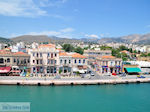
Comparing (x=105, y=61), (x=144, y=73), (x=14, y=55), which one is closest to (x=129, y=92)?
(x=105, y=61)

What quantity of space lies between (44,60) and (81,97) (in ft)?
61.6

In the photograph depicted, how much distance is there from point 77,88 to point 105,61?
55.9ft

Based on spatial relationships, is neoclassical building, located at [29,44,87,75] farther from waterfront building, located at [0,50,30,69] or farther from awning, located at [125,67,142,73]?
awning, located at [125,67,142,73]

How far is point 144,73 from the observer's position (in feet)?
170

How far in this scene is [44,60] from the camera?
45.2 m

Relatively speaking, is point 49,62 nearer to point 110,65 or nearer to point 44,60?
point 44,60

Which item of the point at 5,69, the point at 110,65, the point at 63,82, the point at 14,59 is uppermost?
the point at 14,59

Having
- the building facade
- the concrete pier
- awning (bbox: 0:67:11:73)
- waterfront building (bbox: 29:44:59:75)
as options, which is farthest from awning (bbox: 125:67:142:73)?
awning (bbox: 0:67:11:73)

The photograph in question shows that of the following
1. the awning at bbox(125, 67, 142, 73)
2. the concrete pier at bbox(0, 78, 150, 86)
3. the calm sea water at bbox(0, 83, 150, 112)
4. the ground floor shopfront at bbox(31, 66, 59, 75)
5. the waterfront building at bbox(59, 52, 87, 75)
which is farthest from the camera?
the awning at bbox(125, 67, 142, 73)

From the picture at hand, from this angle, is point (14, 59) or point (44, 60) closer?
point (14, 59)

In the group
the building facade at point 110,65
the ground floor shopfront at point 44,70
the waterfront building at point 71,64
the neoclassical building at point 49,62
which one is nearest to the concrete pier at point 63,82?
the neoclassical building at point 49,62

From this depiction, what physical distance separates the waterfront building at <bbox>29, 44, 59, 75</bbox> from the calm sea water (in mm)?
9374

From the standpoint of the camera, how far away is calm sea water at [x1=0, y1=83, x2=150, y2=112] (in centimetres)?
2662

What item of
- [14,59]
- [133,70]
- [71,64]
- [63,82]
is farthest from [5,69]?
[133,70]
